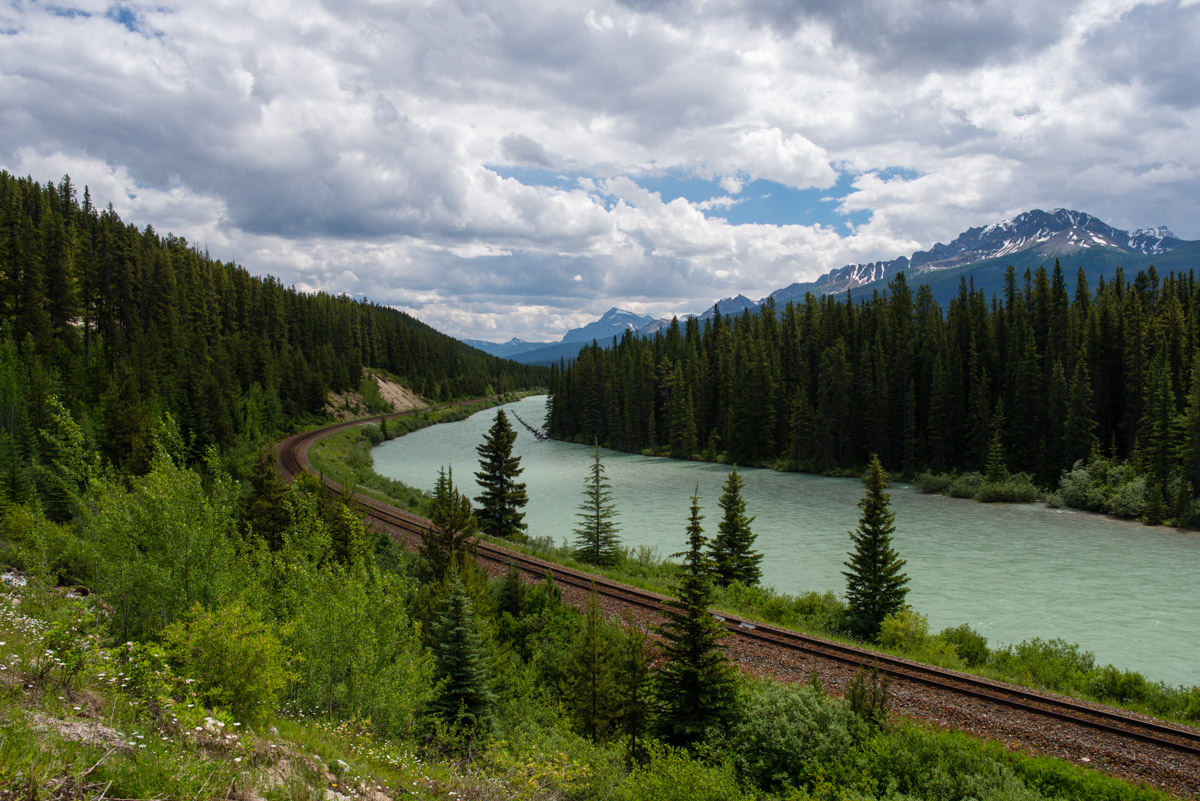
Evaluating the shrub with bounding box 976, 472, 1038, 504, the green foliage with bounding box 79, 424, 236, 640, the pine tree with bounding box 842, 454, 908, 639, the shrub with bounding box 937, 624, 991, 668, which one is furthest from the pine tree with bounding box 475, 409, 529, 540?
the shrub with bounding box 976, 472, 1038, 504

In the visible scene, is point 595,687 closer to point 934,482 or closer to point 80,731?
point 80,731

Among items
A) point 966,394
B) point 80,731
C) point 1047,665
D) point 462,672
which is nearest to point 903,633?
point 1047,665

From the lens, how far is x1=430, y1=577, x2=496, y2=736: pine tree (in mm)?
12789

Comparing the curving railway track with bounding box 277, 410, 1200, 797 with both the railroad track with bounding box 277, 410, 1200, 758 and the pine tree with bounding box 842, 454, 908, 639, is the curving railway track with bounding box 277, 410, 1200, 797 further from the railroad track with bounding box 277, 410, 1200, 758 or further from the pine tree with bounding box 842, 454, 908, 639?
the pine tree with bounding box 842, 454, 908, 639

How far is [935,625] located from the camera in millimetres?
22703

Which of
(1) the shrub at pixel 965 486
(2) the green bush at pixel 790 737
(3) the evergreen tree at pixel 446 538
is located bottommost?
(1) the shrub at pixel 965 486

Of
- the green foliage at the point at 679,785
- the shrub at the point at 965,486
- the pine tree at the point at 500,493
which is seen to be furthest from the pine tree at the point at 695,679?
the shrub at the point at 965,486

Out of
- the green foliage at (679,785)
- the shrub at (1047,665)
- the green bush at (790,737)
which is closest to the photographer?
the green foliage at (679,785)

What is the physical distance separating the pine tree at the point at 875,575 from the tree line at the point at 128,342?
29.0 metres

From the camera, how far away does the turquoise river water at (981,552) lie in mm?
22781

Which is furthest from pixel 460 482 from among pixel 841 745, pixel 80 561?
pixel 841 745

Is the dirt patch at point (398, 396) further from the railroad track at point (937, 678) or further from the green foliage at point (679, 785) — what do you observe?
the green foliage at point (679, 785)

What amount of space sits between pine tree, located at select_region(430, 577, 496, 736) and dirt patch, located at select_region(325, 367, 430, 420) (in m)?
97.0

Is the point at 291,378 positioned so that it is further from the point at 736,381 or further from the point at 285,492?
the point at 285,492
